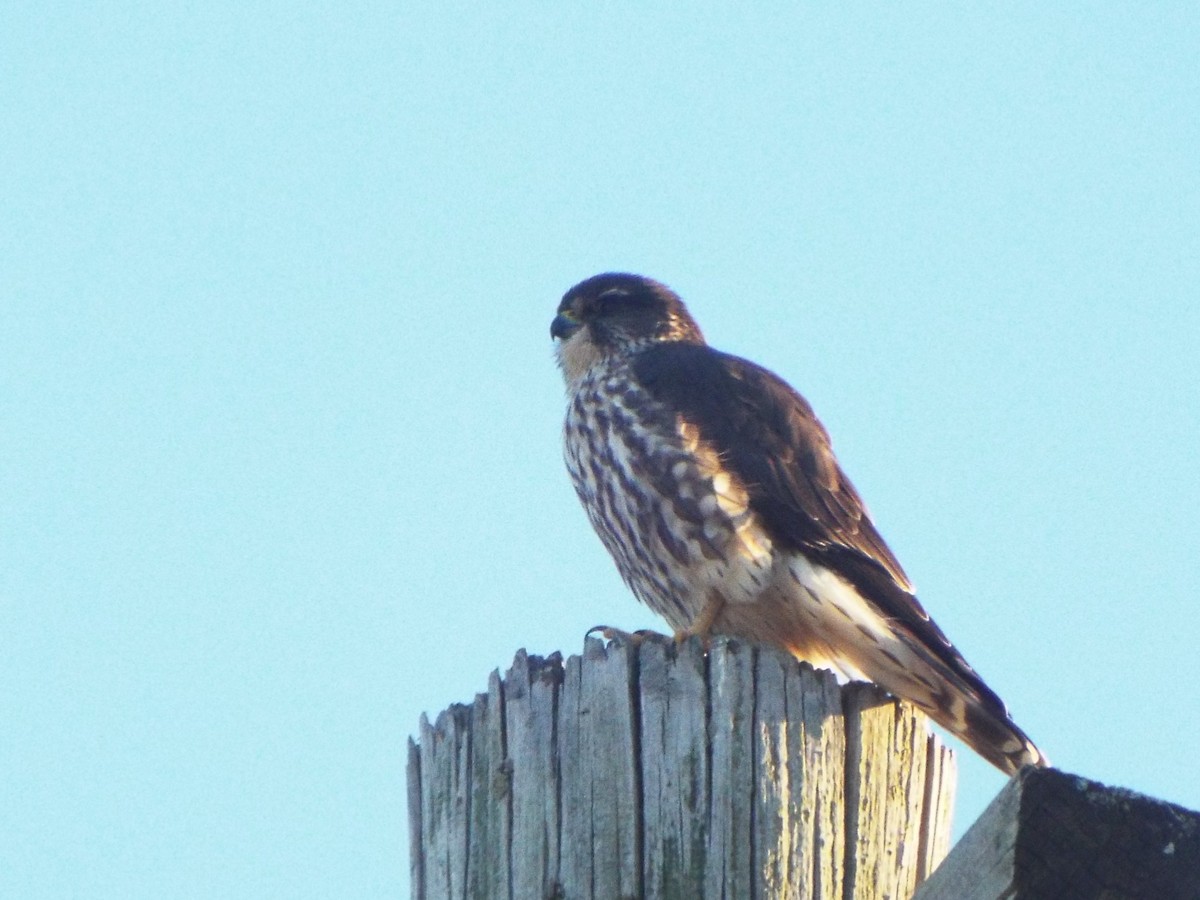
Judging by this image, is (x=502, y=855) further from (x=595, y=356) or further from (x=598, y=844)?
(x=595, y=356)

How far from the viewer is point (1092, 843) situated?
218 centimetres

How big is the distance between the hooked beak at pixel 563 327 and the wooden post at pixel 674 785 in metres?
3.53

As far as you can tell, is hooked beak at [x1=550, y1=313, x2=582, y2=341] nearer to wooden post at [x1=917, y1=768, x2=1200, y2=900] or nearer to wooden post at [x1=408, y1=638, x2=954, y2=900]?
wooden post at [x1=408, y1=638, x2=954, y2=900]

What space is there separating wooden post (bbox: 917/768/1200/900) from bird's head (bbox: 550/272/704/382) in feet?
13.7

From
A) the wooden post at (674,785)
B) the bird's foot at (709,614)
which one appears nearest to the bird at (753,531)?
the bird's foot at (709,614)

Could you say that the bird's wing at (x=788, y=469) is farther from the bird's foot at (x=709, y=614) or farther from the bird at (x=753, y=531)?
the bird's foot at (x=709, y=614)

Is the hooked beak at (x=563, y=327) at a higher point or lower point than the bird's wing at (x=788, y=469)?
higher

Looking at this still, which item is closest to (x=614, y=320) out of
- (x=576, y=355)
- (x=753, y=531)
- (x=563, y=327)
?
(x=563, y=327)

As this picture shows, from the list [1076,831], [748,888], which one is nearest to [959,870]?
[1076,831]

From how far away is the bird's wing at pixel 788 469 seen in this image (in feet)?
15.7

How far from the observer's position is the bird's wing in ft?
15.7

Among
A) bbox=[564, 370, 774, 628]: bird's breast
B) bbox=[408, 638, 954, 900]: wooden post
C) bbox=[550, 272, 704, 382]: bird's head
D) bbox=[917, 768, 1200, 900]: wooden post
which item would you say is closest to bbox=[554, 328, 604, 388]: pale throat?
bbox=[550, 272, 704, 382]: bird's head

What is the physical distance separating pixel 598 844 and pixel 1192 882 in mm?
994

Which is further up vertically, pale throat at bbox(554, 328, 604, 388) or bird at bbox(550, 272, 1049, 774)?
pale throat at bbox(554, 328, 604, 388)
